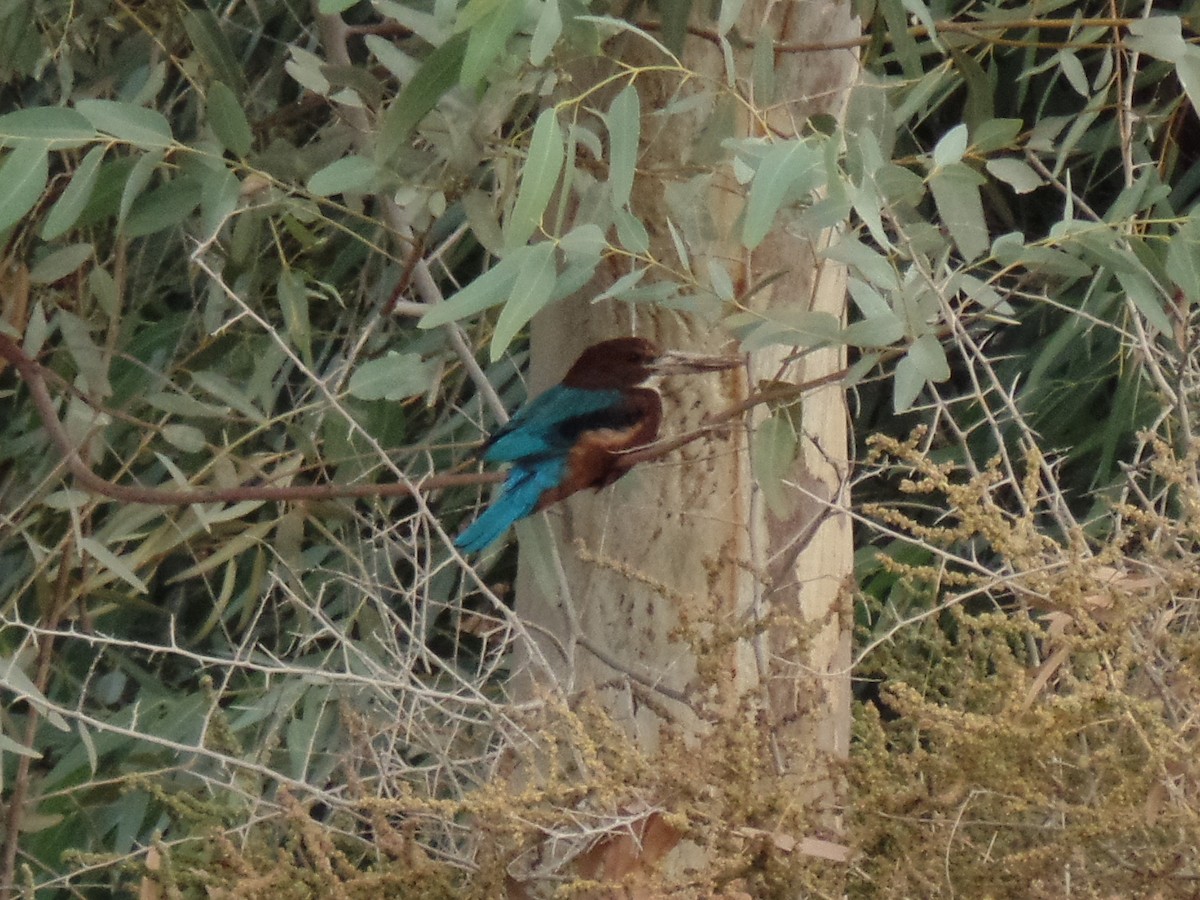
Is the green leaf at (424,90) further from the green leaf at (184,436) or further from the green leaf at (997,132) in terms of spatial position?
the green leaf at (184,436)

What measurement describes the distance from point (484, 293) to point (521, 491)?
0.37 m

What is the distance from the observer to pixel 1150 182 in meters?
1.36

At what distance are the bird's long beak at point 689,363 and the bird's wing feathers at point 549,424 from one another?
0.16ft

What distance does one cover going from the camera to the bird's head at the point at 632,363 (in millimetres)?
1335

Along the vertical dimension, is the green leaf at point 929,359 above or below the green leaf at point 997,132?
below

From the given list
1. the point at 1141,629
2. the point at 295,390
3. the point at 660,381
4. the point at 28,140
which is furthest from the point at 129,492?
the point at 295,390

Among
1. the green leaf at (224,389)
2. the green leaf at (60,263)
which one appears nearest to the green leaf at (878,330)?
the green leaf at (224,389)

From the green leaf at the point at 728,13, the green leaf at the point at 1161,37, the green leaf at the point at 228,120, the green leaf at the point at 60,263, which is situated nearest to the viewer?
the green leaf at the point at 728,13

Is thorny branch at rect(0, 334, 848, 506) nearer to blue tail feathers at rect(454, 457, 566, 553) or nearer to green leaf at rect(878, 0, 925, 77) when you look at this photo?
blue tail feathers at rect(454, 457, 566, 553)

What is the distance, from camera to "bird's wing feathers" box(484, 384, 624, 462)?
139cm

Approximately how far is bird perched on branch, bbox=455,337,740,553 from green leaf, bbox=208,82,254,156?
1.02 ft

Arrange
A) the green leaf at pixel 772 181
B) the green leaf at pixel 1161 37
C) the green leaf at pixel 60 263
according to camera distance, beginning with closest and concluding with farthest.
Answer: the green leaf at pixel 772 181 < the green leaf at pixel 1161 37 < the green leaf at pixel 60 263

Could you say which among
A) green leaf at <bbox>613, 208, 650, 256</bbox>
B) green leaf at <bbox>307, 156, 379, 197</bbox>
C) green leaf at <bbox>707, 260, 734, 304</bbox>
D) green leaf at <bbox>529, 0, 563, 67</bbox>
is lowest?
green leaf at <bbox>707, 260, 734, 304</bbox>

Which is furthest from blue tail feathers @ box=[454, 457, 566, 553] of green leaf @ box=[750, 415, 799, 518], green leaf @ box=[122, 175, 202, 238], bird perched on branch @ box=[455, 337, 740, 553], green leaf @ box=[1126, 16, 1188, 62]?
green leaf @ box=[1126, 16, 1188, 62]
